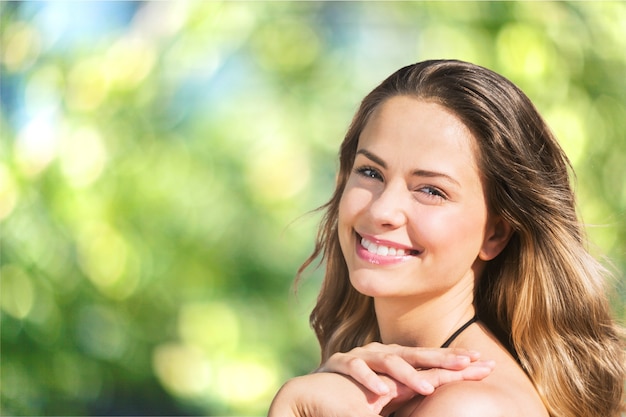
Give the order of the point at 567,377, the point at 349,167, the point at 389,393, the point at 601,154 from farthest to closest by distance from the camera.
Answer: the point at 601,154 < the point at 349,167 < the point at 567,377 < the point at 389,393

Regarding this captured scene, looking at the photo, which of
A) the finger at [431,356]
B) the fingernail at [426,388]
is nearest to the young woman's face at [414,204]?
the finger at [431,356]

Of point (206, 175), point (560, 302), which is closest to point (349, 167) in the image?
point (560, 302)

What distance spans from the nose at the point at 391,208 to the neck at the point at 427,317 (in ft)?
0.80

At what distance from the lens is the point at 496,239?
2.04 meters

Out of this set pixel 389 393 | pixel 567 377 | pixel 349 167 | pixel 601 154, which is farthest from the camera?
pixel 601 154

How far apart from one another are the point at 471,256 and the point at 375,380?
14.2 inches

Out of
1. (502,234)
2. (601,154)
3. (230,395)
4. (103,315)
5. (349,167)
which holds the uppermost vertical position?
(601,154)

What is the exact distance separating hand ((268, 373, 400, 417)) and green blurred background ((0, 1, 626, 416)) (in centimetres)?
378

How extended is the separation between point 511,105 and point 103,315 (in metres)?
4.38

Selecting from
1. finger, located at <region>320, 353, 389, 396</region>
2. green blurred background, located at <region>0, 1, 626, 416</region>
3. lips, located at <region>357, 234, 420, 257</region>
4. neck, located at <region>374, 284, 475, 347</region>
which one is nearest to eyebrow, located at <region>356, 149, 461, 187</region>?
lips, located at <region>357, 234, 420, 257</region>

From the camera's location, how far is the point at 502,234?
2.03m

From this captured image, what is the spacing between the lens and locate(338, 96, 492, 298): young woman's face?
6.10ft

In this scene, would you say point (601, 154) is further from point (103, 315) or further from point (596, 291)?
point (596, 291)

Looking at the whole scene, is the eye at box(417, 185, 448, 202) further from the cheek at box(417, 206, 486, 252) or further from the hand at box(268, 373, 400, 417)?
the hand at box(268, 373, 400, 417)
